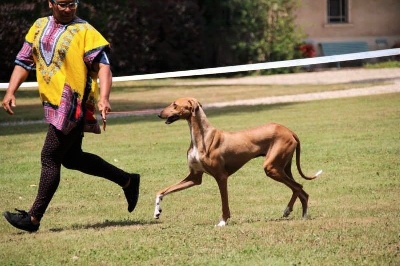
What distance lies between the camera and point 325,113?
797 inches

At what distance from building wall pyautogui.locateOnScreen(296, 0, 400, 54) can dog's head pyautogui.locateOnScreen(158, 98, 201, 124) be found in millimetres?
30427

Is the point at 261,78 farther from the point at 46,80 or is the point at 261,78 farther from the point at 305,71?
the point at 46,80

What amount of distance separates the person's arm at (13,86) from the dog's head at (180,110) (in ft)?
4.14

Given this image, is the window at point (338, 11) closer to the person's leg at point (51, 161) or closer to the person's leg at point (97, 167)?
the person's leg at point (97, 167)

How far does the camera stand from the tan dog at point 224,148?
9.48 meters

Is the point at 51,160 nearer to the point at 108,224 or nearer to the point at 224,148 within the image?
the point at 108,224

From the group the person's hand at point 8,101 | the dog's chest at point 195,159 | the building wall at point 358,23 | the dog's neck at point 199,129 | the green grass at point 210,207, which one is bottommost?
the building wall at point 358,23

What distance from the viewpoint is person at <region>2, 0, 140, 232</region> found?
29.0 ft

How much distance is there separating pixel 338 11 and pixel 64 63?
109 feet

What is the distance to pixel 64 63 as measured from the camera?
29.1ft

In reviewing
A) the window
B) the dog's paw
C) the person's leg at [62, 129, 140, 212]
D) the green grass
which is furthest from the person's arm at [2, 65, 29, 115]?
the window

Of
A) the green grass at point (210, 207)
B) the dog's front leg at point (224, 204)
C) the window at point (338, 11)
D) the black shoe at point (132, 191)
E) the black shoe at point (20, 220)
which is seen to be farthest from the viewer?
the window at point (338, 11)

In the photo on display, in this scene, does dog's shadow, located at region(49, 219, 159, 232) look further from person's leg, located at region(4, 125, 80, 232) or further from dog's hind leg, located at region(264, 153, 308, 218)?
dog's hind leg, located at region(264, 153, 308, 218)

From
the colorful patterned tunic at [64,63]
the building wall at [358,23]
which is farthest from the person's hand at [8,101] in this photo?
the building wall at [358,23]
